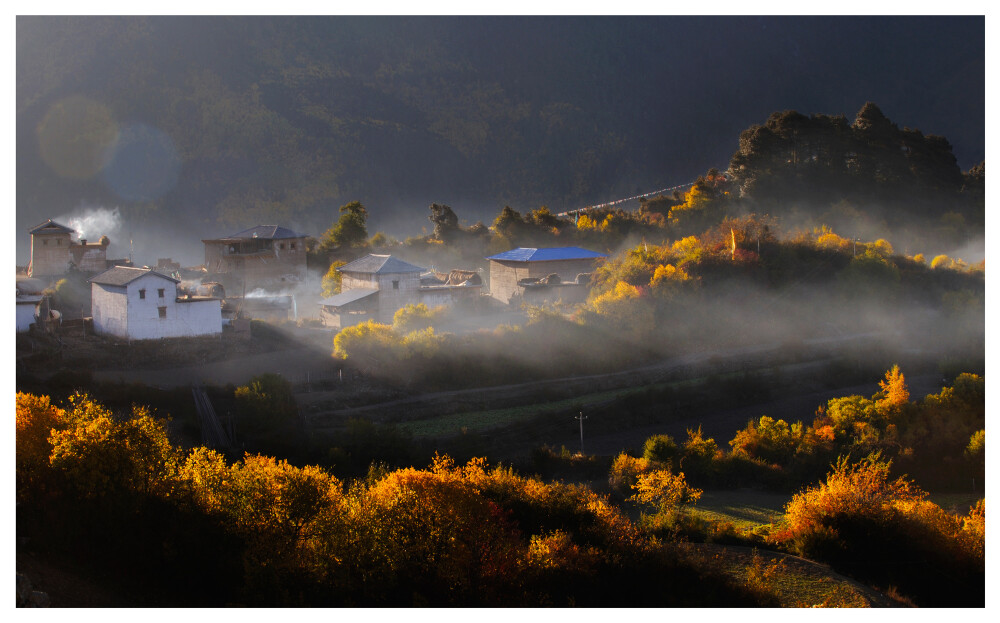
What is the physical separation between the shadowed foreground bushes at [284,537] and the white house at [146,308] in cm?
1016

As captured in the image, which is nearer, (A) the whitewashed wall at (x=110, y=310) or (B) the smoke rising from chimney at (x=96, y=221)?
(A) the whitewashed wall at (x=110, y=310)

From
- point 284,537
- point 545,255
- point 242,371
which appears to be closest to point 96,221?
point 545,255

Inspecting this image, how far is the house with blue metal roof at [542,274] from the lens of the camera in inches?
890

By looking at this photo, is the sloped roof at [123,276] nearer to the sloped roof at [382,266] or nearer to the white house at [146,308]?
the white house at [146,308]

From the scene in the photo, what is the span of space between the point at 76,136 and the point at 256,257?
2618 centimetres

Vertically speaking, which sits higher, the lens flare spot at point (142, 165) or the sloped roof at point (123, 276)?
the lens flare spot at point (142, 165)

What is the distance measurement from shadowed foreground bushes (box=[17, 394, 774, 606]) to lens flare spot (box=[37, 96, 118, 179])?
135 ft

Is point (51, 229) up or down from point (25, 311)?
up

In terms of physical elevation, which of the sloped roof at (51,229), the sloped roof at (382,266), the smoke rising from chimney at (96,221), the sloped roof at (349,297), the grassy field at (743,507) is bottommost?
the grassy field at (743,507)

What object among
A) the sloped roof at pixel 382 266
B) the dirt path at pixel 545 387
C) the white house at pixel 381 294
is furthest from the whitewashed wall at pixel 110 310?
the sloped roof at pixel 382 266

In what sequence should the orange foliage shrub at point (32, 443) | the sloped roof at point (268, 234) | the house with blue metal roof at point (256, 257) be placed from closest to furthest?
1. the orange foliage shrub at point (32, 443)
2. the house with blue metal roof at point (256, 257)
3. the sloped roof at point (268, 234)

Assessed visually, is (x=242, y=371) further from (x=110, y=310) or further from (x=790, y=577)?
(x=790, y=577)

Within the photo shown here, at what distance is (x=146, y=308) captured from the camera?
16734 millimetres
